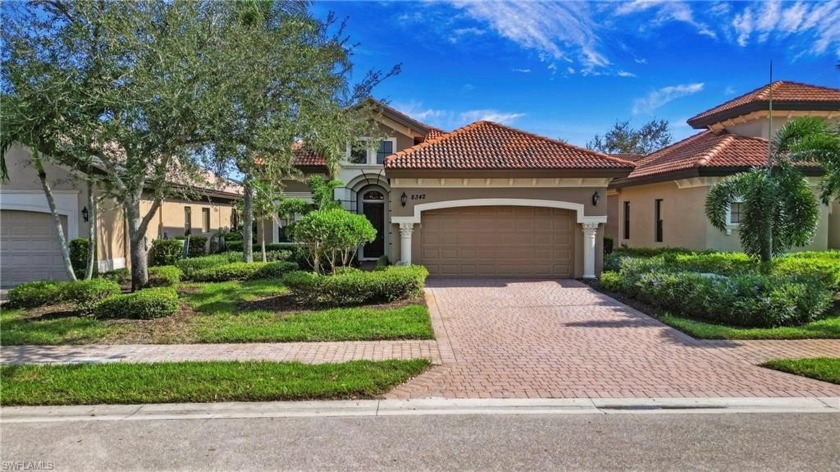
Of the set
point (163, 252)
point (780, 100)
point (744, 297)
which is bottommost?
point (744, 297)

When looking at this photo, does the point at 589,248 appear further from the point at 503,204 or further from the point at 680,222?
the point at 680,222

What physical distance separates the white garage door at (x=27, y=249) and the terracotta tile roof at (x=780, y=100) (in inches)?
899

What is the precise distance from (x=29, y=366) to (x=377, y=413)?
4.85 meters

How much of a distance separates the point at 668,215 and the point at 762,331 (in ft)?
32.0

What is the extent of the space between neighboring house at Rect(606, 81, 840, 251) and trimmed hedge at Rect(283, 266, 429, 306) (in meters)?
9.34

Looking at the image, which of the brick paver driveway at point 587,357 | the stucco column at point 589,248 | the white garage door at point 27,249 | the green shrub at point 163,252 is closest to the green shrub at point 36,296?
the white garage door at point 27,249

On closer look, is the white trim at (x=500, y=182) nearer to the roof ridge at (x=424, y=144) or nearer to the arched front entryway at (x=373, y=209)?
the roof ridge at (x=424, y=144)

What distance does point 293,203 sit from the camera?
1396 centimetres

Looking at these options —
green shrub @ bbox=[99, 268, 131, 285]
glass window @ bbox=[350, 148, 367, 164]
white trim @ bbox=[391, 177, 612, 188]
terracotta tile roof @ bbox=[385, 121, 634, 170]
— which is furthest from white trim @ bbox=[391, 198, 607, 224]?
green shrub @ bbox=[99, 268, 131, 285]

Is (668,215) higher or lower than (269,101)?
lower

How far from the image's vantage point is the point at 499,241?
14562 mm

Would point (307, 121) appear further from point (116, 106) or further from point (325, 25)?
point (325, 25)

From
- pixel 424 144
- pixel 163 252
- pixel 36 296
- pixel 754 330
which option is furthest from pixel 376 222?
pixel 754 330

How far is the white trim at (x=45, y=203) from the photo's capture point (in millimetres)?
13906
